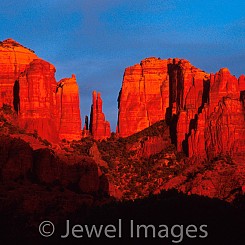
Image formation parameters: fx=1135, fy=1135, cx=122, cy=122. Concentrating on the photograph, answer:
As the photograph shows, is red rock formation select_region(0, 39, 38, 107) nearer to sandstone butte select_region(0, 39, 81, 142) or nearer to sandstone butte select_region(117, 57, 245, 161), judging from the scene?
sandstone butte select_region(0, 39, 81, 142)

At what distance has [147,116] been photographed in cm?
17750

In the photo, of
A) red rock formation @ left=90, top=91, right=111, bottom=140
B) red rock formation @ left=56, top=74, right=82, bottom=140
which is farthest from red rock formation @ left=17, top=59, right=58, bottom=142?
red rock formation @ left=90, top=91, right=111, bottom=140

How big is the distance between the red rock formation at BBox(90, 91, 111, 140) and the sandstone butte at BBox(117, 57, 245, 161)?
2.97 meters

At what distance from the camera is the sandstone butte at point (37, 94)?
6265 inches

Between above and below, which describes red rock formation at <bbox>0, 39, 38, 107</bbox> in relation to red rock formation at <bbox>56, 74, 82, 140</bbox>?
above

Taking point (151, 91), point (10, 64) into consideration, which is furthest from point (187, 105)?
point (10, 64)

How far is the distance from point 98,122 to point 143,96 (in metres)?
8.85

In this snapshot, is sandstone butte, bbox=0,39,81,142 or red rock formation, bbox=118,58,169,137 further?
red rock formation, bbox=118,58,169,137

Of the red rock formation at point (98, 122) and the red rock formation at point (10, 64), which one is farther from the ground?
the red rock formation at point (10, 64)

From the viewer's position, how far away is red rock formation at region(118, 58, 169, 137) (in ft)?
581

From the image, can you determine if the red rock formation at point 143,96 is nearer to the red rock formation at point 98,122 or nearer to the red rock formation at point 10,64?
the red rock formation at point 98,122

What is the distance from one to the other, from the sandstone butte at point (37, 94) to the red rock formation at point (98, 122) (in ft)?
14.2

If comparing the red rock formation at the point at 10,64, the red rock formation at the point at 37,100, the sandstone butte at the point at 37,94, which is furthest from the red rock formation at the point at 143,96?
the red rock formation at the point at 10,64

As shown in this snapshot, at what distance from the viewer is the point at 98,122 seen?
17525cm
